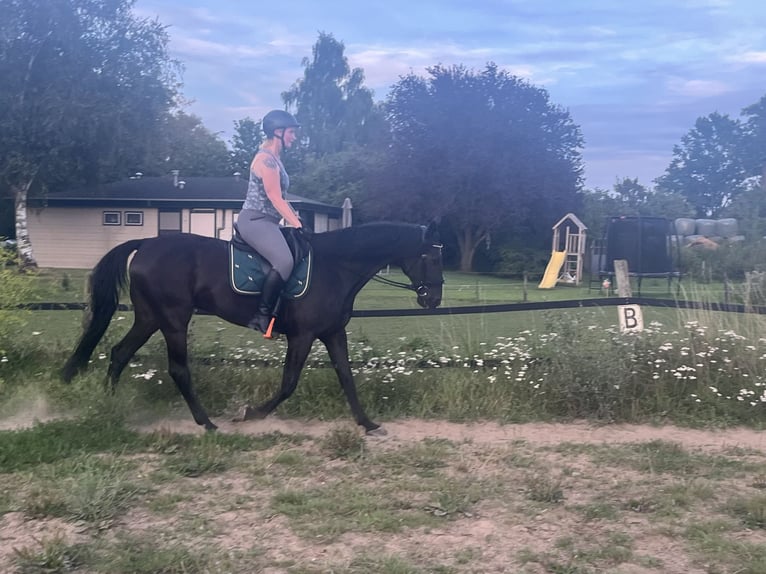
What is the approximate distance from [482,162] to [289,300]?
27.4m

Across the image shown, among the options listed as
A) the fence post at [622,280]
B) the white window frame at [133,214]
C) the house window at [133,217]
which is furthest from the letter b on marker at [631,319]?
the house window at [133,217]

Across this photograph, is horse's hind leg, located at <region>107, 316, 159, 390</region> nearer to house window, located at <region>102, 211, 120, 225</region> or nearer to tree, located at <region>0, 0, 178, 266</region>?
tree, located at <region>0, 0, 178, 266</region>

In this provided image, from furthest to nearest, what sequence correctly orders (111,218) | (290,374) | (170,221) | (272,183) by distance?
(111,218)
(170,221)
(290,374)
(272,183)

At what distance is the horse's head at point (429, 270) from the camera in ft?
20.6

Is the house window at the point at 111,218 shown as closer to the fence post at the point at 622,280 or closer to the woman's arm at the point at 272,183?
the fence post at the point at 622,280

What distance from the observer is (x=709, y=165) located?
65125mm

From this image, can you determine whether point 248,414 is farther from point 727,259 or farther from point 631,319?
point 727,259

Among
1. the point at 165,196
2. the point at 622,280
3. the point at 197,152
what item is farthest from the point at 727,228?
the point at 197,152

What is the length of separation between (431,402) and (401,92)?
31933 millimetres

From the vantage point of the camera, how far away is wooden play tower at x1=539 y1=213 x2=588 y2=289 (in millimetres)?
23906

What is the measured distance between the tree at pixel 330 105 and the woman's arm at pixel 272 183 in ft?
187

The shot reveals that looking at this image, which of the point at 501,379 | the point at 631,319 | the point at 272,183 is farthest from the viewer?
the point at 631,319

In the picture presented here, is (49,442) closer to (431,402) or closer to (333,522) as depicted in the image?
(333,522)

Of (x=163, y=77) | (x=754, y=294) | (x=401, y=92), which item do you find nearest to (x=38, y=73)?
(x=163, y=77)
